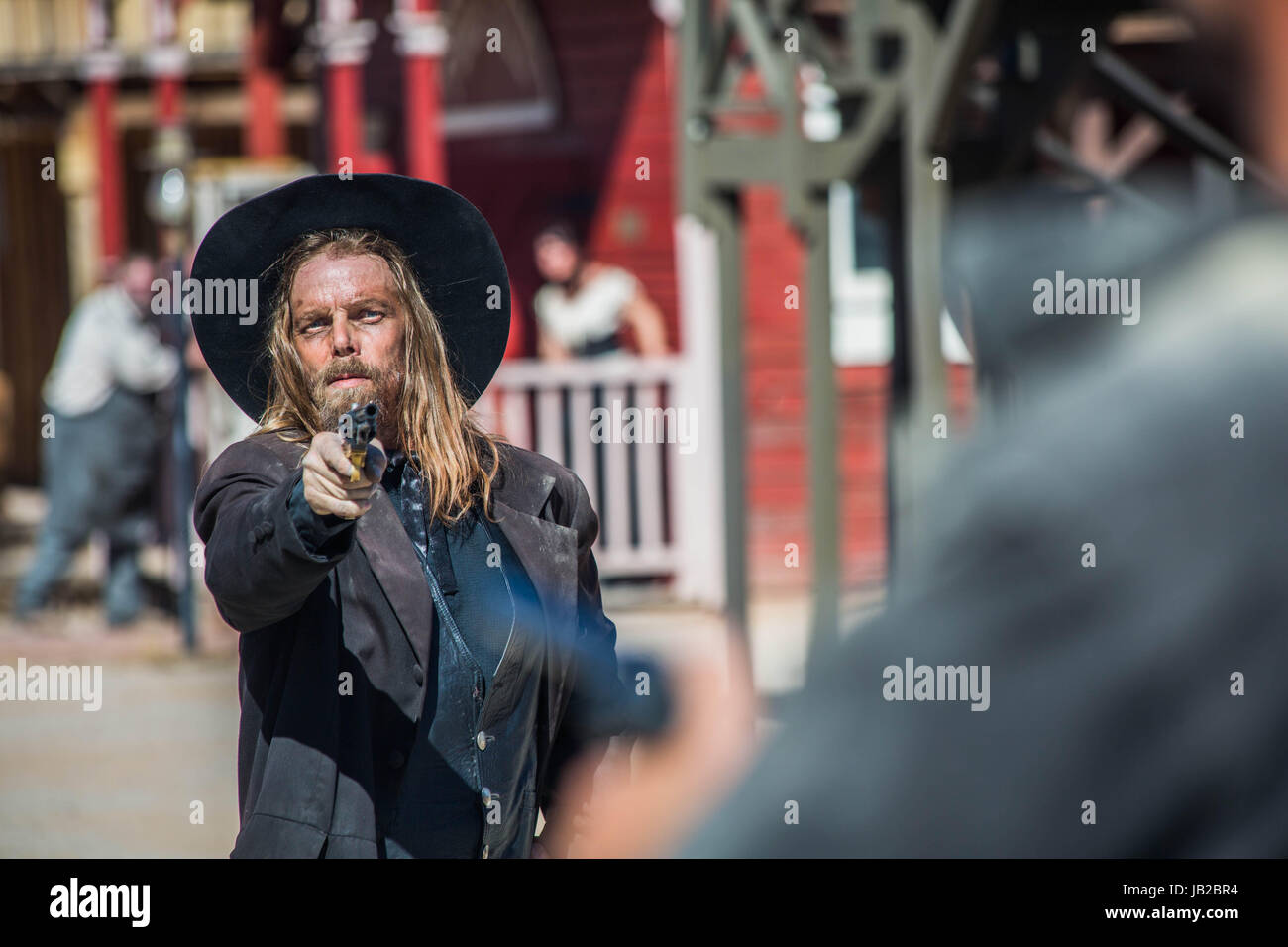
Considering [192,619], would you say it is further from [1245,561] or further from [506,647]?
[1245,561]

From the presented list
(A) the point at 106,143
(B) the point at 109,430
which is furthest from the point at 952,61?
(A) the point at 106,143

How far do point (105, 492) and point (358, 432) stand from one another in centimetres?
770

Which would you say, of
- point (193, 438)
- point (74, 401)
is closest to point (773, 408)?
point (193, 438)

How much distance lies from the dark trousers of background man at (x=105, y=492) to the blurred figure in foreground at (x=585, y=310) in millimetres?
2231

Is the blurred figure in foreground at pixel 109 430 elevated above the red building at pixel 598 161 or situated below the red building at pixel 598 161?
below

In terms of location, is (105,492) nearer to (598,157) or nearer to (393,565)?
(598,157)

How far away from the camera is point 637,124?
10047 mm

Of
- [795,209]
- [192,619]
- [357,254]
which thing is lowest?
[192,619]

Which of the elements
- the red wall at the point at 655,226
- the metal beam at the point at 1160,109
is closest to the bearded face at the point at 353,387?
the metal beam at the point at 1160,109

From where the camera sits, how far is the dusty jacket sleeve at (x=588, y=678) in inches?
66.6

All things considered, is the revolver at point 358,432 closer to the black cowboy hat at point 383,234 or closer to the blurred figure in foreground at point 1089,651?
the black cowboy hat at point 383,234

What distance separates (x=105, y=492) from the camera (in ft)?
28.0

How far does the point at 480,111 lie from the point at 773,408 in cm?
265

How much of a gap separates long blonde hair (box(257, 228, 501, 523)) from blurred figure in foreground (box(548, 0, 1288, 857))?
86cm
